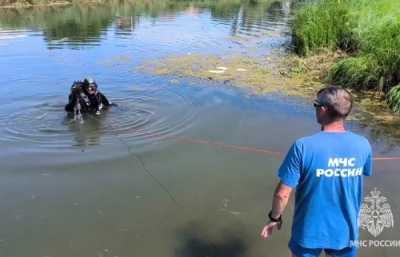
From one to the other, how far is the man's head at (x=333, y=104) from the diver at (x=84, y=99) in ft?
19.1

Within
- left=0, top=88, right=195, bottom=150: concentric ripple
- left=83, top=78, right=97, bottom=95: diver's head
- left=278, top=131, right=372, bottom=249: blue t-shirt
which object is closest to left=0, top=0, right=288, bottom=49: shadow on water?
left=0, top=88, right=195, bottom=150: concentric ripple

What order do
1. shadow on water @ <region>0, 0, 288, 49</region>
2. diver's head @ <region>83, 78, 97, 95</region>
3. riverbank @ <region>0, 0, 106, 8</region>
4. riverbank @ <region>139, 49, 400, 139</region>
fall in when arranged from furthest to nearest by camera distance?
1. riverbank @ <region>0, 0, 106, 8</region>
2. shadow on water @ <region>0, 0, 288, 49</region>
3. riverbank @ <region>139, 49, 400, 139</region>
4. diver's head @ <region>83, 78, 97, 95</region>

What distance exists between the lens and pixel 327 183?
295 cm

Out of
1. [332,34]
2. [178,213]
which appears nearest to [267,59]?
[332,34]

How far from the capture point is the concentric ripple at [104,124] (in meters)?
7.35

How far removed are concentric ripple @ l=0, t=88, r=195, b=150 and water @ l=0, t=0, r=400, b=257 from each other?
0.8 inches

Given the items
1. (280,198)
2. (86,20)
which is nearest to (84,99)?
(280,198)

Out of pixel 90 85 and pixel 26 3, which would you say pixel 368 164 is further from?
pixel 26 3

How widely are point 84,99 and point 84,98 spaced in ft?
0.06

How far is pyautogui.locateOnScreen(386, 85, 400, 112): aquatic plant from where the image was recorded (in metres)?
8.50

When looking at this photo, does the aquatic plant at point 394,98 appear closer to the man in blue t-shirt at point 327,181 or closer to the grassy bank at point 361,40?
the grassy bank at point 361,40

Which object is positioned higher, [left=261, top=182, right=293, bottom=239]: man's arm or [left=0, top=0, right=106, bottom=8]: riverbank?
[left=0, top=0, right=106, bottom=8]: riverbank

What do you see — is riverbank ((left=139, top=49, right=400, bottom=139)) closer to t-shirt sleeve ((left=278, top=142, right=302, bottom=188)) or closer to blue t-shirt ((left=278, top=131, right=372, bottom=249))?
blue t-shirt ((left=278, top=131, right=372, bottom=249))

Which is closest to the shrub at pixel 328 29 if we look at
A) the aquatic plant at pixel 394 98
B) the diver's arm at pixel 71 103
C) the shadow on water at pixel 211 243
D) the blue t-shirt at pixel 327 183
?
the aquatic plant at pixel 394 98
